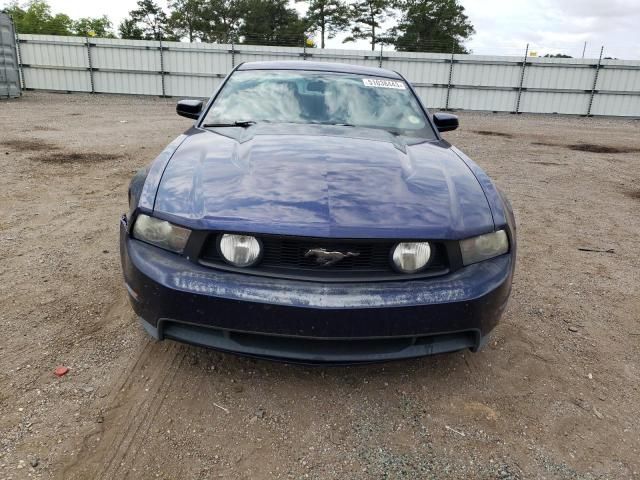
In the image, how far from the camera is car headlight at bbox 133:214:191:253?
6.29 feet

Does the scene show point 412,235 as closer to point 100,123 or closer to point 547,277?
point 547,277

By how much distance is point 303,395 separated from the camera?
2.08m

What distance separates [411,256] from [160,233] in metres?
1.03

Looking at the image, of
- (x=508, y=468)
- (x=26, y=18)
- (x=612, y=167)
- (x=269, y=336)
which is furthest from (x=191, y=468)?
(x=26, y=18)

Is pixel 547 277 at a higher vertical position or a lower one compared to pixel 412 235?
lower

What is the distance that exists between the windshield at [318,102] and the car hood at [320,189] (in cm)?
50

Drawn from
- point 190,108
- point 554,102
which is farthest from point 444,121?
point 554,102

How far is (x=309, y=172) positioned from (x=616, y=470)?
169 cm

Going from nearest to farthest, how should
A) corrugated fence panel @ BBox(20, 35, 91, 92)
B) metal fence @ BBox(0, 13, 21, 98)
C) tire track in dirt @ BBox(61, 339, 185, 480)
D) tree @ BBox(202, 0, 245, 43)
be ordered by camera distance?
tire track in dirt @ BBox(61, 339, 185, 480)
metal fence @ BBox(0, 13, 21, 98)
corrugated fence panel @ BBox(20, 35, 91, 92)
tree @ BBox(202, 0, 245, 43)

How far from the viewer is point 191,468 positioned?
168 cm

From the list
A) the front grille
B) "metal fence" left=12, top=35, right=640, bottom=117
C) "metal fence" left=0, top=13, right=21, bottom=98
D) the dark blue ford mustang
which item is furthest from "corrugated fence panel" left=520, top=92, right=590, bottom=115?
the front grille

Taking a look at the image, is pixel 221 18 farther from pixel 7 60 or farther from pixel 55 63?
pixel 7 60

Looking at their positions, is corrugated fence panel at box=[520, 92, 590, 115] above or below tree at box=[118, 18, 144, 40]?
below

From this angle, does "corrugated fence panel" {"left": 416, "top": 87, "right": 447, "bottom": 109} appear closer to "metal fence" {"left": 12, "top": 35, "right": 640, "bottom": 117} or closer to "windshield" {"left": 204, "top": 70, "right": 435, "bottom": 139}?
"metal fence" {"left": 12, "top": 35, "right": 640, "bottom": 117}
